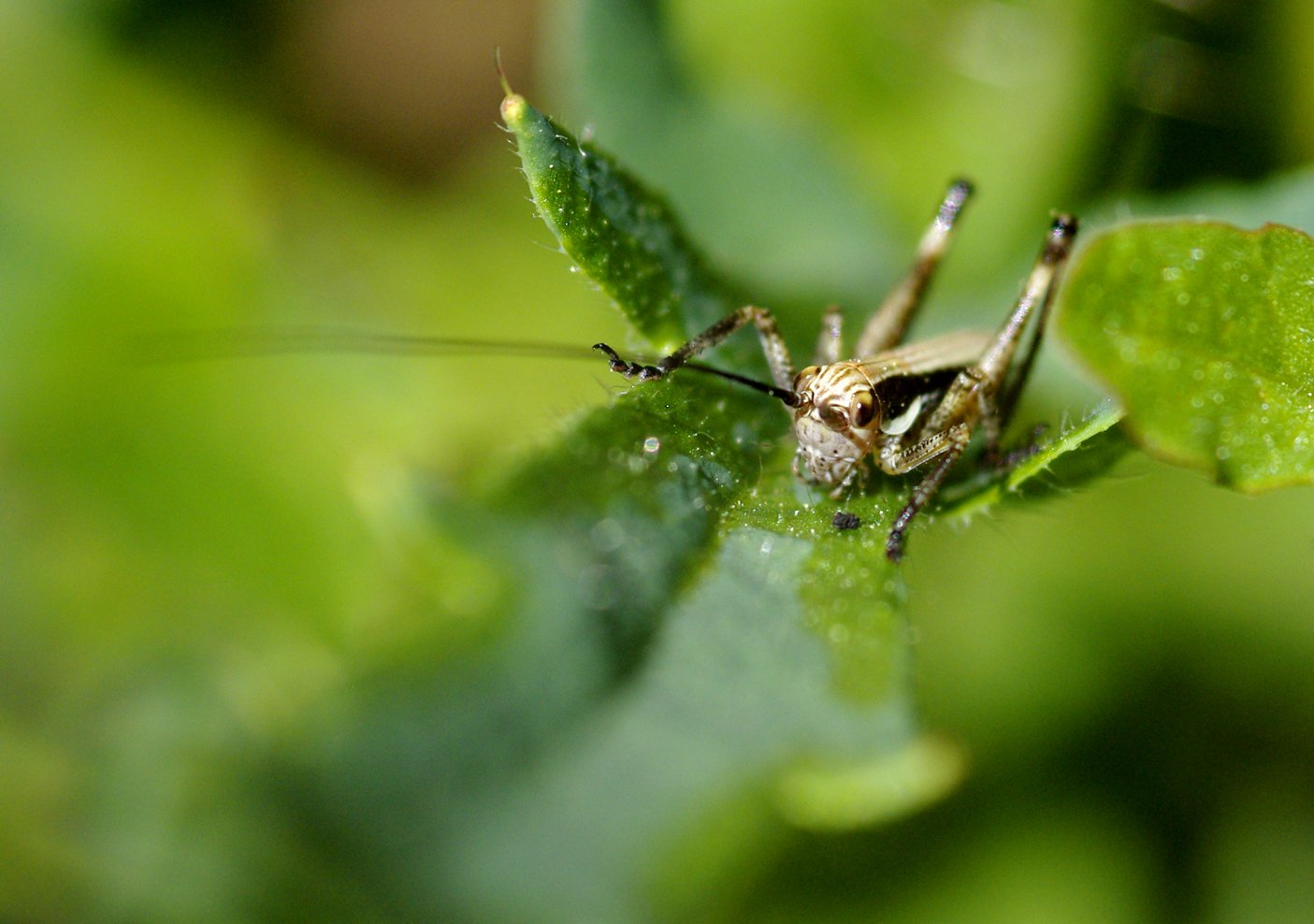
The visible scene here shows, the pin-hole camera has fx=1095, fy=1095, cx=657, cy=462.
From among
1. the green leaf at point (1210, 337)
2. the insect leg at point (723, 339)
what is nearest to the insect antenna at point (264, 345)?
the insect leg at point (723, 339)

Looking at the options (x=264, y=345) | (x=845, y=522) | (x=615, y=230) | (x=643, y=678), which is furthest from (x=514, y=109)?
(x=264, y=345)

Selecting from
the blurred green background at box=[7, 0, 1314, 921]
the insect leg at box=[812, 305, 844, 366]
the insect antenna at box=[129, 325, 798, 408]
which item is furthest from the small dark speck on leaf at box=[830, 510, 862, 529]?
the insect antenna at box=[129, 325, 798, 408]

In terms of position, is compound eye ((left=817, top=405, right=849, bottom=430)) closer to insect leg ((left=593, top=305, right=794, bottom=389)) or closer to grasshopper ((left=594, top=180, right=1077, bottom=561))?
grasshopper ((left=594, top=180, right=1077, bottom=561))

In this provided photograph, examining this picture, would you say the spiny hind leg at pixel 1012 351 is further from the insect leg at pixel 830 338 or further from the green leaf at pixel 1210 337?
the green leaf at pixel 1210 337

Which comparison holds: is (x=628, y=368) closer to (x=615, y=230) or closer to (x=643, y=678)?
(x=615, y=230)

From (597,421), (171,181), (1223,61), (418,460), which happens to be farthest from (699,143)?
(171,181)

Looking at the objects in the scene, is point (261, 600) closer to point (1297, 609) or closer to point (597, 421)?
point (597, 421)

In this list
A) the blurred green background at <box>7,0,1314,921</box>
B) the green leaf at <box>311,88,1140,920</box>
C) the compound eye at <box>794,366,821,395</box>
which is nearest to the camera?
the green leaf at <box>311,88,1140,920</box>
